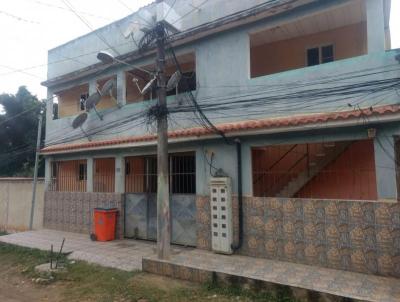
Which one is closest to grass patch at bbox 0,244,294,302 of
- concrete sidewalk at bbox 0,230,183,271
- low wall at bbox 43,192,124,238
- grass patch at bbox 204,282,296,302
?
grass patch at bbox 204,282,296,302

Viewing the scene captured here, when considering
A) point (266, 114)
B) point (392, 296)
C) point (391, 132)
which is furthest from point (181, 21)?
point (392, 296)

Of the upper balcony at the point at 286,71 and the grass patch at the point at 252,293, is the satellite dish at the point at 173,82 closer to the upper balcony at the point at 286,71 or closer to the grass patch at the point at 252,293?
the upper balcony at the point at 286,71

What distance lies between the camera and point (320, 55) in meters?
8.96

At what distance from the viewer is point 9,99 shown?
864 inches

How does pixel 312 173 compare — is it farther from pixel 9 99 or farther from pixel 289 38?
pixel 9 99

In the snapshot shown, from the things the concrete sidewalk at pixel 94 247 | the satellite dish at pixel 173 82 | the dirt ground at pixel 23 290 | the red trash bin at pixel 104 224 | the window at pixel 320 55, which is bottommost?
the dirt ground at pixel 23 290

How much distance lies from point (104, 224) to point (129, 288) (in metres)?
4.10

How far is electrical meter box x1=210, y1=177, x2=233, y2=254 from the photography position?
7.72m

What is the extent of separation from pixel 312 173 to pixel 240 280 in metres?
3.79

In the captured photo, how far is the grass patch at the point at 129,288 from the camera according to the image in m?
5.73

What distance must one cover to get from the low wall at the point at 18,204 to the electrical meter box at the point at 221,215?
855 cm

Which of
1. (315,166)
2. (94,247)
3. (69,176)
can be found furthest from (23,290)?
(315,166)

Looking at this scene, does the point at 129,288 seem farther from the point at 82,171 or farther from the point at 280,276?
the point at 82,171

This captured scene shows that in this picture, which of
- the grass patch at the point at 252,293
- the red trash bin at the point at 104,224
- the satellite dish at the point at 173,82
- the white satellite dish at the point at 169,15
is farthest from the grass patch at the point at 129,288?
the white satellite dish at the point at 169,15
